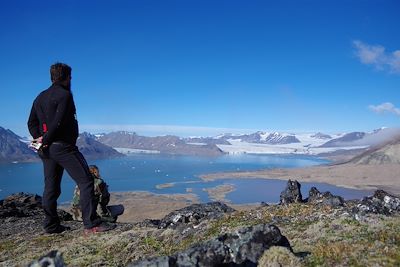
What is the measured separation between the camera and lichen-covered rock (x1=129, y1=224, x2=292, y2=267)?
5293 millimetres

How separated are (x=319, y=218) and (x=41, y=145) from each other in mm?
6718

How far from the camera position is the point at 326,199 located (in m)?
15.5

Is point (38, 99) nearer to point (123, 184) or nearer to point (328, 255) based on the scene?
point (328, 255)

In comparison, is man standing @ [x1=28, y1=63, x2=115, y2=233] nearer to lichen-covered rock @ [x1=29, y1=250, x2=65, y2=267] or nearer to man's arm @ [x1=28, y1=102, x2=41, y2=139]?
man's arm @ [x1=28, y1=102, x2=41, y2=139]

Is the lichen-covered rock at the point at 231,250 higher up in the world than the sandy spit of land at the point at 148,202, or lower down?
higher up

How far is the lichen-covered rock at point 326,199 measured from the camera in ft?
47.1

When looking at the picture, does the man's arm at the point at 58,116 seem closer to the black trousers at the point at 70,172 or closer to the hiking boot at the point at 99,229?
the black trousers at the point at 70,172

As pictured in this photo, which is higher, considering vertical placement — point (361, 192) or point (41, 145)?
point (41, 145)

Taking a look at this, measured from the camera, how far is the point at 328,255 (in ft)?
20.0

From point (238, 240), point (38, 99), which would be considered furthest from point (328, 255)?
point (38, 99)

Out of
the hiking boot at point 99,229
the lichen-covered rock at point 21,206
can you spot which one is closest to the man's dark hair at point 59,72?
the hiking boot at point 99,229

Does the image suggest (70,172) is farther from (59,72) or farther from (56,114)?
(59,72)

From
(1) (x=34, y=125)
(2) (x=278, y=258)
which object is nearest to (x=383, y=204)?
(2) (x=278, y=258)

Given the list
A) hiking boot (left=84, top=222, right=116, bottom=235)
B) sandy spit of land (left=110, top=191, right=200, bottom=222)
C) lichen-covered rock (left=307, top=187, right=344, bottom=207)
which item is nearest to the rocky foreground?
hiking boot (left=84, top=222, right=116, bottom=235)
